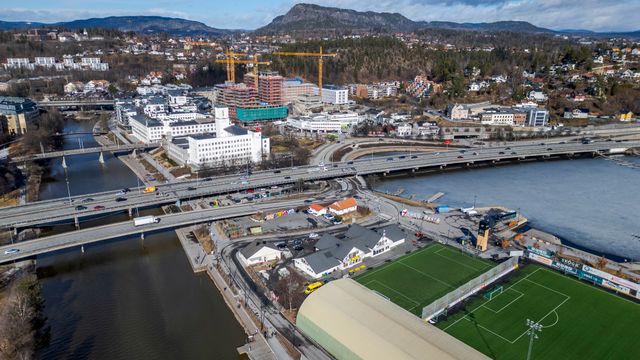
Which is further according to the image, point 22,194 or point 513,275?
point 22,194

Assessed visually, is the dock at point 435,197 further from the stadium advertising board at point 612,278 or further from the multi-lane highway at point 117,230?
the stadium advertising board at point 612,278

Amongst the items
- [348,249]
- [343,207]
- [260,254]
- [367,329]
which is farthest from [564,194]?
[367,329]

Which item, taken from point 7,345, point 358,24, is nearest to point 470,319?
point 7,345

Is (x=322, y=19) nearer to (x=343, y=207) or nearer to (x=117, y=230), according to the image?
(x=343, y=207)

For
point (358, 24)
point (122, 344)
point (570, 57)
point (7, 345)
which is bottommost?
point (122, 344)

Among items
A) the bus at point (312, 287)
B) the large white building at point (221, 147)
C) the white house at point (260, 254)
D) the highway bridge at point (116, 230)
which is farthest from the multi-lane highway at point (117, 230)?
the large white building at point (221, 147)

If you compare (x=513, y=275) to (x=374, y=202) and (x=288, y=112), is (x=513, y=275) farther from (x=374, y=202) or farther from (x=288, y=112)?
(x=288, y=112)
